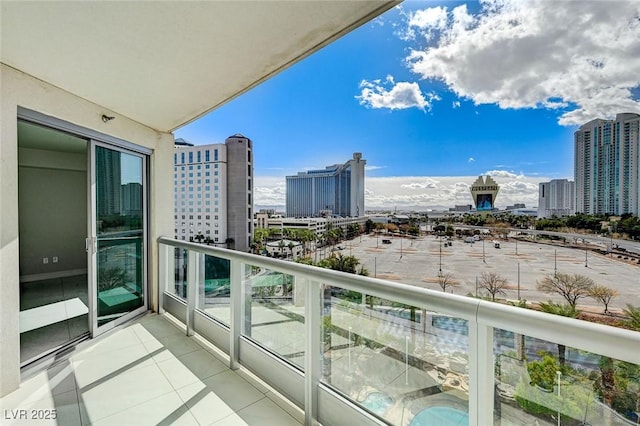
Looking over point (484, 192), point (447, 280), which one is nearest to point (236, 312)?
point (447, 280)

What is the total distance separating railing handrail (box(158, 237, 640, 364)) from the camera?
0.76 metres

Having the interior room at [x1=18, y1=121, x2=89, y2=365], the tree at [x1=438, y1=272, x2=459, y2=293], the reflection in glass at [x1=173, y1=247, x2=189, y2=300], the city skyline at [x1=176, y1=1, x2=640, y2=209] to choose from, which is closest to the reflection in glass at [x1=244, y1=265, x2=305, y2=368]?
the reflection in glass at [x1=173, y1=247, x2=189, y2=300]

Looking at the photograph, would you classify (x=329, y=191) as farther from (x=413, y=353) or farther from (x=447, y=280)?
(x=413, y=353)

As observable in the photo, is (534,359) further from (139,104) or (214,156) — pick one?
(214,156)

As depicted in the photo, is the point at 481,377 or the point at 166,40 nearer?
the point at 481,377

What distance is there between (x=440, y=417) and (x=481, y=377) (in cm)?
34

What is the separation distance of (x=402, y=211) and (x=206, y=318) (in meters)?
14.8

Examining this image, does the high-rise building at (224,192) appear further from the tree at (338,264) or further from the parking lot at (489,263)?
the parking lot at (489,263)

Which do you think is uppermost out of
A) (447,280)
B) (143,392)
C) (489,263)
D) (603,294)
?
(143,392)

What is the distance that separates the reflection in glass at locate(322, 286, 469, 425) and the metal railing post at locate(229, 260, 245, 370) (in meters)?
0.98

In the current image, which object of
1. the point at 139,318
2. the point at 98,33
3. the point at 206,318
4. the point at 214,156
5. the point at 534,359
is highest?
the point at 214,156

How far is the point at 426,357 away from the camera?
1.30 meters

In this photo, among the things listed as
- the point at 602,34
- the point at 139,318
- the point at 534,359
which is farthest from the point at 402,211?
the point at 534,359

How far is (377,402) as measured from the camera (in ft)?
4.81
